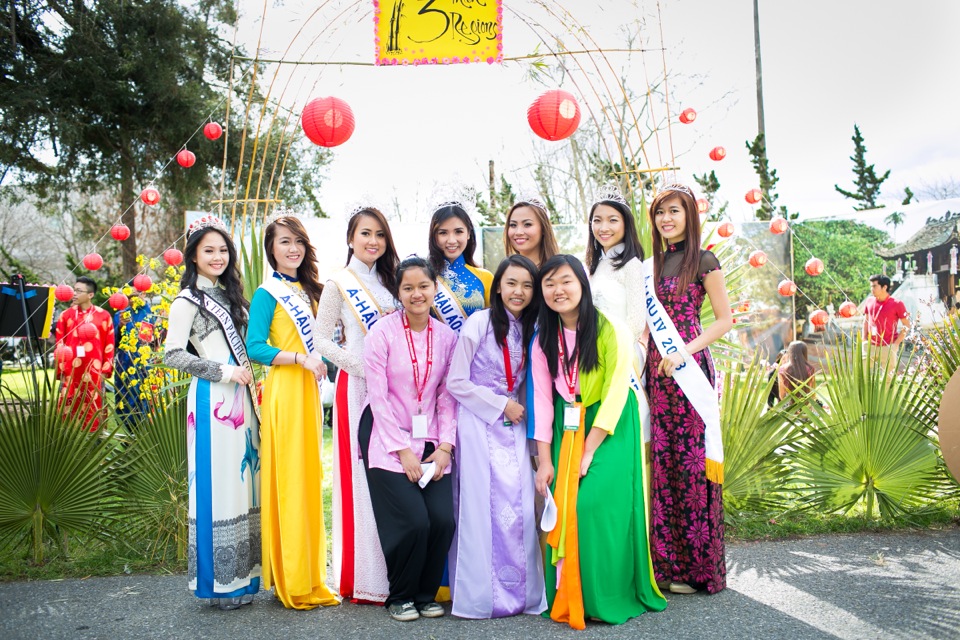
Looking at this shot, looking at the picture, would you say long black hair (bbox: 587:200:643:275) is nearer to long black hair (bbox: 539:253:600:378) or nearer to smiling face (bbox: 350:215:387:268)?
long black hair (bbox: 539:253:600:378)

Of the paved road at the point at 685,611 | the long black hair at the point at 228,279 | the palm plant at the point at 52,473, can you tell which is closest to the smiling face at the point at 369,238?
the long black hair at the point at 228,279

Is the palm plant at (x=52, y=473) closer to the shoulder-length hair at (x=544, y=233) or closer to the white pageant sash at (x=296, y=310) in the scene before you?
the white pageant sash at (x=296, y=310)

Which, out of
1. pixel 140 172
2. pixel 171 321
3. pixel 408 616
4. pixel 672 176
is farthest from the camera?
pixel 140 172

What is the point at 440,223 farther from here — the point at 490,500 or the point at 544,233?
the point at 490,500

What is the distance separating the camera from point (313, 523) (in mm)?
3336

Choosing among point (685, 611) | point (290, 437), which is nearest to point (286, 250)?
point (290, 437)

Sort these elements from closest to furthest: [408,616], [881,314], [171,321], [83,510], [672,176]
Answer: [408,616] → [171,321] → [672,176] → [83,510] → [881,314]

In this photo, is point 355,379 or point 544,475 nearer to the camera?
point 544,475

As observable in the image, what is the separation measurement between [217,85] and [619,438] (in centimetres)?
1327

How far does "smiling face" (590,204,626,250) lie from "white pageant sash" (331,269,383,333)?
3.51ft

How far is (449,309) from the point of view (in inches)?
137

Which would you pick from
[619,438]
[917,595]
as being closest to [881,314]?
[917,595]

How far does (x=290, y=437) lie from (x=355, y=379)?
1.24 ft

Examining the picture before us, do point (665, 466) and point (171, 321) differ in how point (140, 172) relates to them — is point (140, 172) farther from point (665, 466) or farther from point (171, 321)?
point (665, 466)
